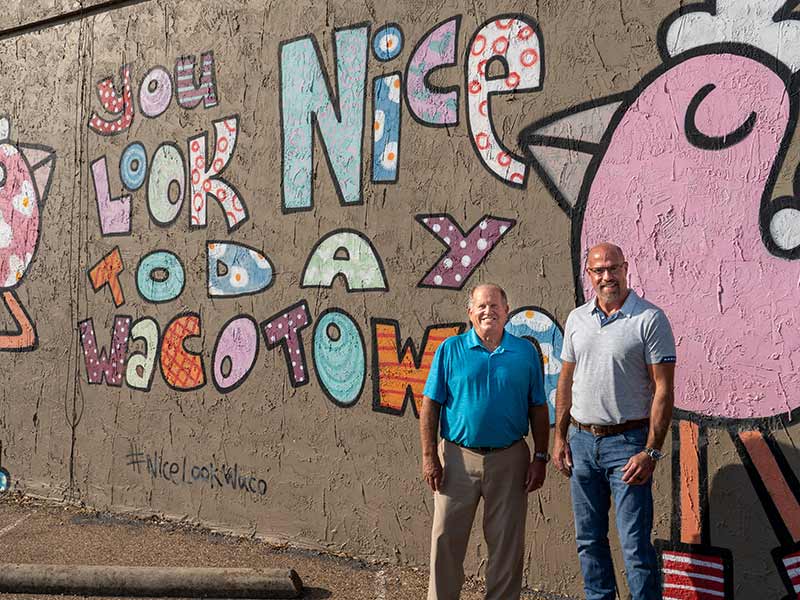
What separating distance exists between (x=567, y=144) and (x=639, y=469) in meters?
1.87

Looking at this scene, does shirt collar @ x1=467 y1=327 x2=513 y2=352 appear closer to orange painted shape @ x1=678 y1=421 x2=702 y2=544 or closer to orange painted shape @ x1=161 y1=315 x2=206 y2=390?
orange painted shape @ x1=678 y1=421 x2=702 y2=544

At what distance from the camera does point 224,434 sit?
5.64m

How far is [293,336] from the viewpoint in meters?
5.37

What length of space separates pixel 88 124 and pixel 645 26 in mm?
4266

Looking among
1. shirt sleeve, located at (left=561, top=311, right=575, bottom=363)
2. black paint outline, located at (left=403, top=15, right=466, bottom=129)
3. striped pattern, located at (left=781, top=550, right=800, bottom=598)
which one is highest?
black paint outline, located at (left=403, top=15, right=466, bottom=129)

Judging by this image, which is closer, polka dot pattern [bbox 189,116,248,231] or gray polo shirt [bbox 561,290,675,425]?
gray polo shirt [bbox 561,290,675,425]

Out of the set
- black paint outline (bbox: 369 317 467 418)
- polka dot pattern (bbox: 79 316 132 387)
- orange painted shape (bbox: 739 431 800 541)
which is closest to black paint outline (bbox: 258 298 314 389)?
black paint outline (bbox: 369 317 467 418)

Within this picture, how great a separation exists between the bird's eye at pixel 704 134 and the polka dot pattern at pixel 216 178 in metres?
2.93

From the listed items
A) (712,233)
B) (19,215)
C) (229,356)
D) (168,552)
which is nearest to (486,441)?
(712,233)

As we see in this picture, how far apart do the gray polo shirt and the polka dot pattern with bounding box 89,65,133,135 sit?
413 centimetres

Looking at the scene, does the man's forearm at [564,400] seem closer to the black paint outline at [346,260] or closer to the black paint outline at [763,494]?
the black paint outline at [763,494]

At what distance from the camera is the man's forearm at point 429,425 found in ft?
12.4

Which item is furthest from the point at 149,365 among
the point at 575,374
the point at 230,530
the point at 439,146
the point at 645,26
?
the point at 645,26

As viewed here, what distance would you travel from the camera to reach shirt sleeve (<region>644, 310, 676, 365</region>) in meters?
3.50
